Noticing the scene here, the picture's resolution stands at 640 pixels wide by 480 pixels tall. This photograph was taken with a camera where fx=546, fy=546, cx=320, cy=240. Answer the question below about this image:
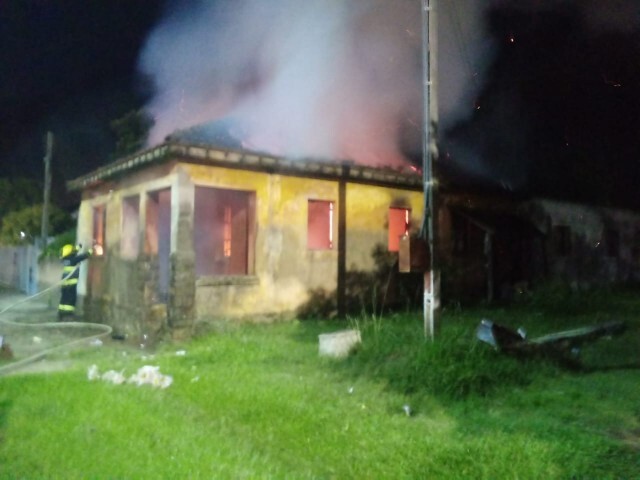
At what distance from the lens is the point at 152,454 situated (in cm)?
409

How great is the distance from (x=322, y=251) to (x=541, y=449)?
746 centimetres

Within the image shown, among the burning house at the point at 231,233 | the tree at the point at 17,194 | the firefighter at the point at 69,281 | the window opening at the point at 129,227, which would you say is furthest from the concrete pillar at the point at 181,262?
the tree at the point at 17,194

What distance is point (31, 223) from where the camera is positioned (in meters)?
26.2

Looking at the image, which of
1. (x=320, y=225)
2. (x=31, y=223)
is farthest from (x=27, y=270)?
(x=320, y=225)

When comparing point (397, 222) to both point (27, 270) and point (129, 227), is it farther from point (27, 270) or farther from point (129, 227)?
point (27, 270)

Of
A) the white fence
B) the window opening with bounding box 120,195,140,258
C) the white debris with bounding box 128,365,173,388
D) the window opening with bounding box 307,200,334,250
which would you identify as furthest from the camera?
the white fence

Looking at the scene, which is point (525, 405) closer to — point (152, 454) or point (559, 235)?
point (152, 454)

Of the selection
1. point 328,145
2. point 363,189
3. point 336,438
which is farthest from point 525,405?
point 328,145

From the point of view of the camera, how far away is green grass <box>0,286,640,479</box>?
4.04 metres

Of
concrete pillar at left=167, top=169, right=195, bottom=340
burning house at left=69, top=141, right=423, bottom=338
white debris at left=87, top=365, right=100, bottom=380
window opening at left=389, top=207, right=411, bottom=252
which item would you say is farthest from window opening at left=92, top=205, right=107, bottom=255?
window opening at left=389, top=207, right=411, bottom=252

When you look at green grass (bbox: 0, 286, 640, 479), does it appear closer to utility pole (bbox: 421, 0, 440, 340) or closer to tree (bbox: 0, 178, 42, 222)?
utility pole (bbox: 421, 0, 440, 340)

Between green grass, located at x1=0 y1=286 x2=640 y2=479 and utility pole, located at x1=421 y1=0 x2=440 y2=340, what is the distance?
43cm

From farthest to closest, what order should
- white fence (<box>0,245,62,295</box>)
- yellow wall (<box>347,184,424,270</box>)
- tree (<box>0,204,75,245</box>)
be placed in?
tree (<box>0,204,75,245</box>) < white fence (<box>0,245,62,295</box>) < yellow wall (<box>347,184,424,270</box>)

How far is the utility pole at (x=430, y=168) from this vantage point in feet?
23.0
